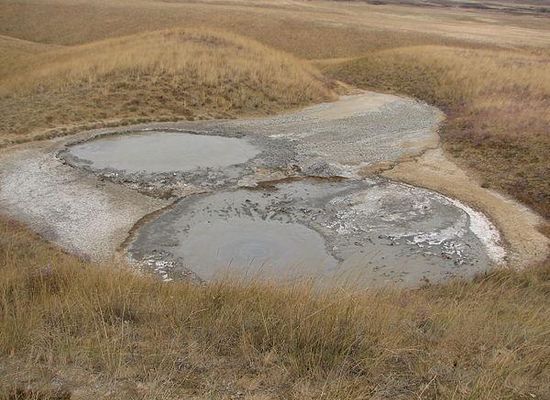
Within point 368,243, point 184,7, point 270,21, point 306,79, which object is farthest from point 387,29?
point 368,243

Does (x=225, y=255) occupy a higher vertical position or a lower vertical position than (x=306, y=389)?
lower

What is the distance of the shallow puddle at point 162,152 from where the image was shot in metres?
16.2

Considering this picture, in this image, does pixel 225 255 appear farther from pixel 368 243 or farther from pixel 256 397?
pixel 256 397

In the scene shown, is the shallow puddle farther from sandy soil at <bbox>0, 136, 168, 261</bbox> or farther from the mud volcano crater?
sandy soil at <bbox>0, 136, 168, 261</bbox>

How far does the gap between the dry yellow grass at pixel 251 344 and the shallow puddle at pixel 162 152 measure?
32.4ft

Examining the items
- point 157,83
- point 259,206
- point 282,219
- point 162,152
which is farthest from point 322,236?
point 157,83

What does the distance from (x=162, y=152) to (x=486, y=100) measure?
16.1m

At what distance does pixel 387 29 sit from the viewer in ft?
165

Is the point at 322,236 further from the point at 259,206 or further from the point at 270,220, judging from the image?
the point at 259,206

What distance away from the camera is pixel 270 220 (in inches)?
506

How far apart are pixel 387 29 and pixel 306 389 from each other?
50.5 metres

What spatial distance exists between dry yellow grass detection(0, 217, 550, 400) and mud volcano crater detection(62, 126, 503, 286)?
8.36ft

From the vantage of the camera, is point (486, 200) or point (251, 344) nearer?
point (251, 344)

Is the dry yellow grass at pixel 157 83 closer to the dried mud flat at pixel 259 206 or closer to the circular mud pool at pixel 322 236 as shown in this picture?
the dried mud flat at pixel 259 206
